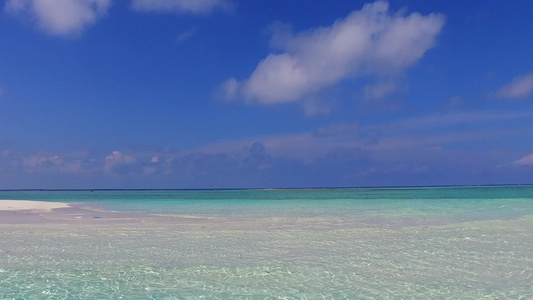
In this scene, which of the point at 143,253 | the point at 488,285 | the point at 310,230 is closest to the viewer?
the point at 488,285

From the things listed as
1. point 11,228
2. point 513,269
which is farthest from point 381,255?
point 11,228

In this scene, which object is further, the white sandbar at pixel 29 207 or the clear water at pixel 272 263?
the white sandbar at pixel 29 207

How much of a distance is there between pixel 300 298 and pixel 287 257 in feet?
11.7

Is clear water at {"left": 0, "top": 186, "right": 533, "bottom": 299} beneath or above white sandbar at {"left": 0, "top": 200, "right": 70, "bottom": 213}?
beneath

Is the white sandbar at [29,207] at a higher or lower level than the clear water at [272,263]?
higher

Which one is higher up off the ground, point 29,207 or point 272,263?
point 29,207

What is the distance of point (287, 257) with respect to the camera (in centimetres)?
1166

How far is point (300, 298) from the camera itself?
26.5ft

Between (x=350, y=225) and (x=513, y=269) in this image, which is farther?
(x=350, y=225)

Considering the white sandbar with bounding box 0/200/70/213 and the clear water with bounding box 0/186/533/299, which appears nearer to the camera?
the clear water with bounding box 0/186/533/299

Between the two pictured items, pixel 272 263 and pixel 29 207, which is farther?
pixel 29 207

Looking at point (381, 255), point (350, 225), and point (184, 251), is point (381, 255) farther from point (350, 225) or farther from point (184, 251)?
point (350, 225)

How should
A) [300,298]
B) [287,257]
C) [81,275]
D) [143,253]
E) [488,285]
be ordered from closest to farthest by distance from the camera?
[300,298] < [488,285] < [81,275] < [287,257] < [143,253]

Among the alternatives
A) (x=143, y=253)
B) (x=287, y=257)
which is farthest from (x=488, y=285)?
(x=143, y=253)
